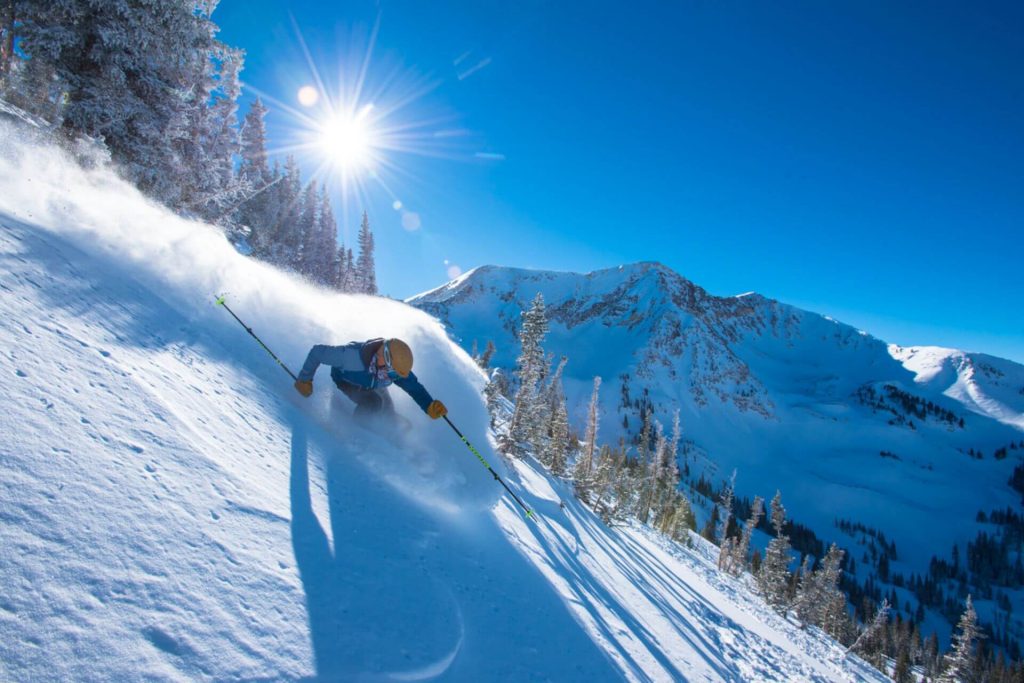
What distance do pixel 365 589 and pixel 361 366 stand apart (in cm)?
368

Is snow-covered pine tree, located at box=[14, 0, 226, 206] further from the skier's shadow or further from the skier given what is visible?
the skier's shadow

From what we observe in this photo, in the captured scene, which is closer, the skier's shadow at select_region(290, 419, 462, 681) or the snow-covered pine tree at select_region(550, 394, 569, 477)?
the skier's shadow at select_region(290, 419, 462, 681)

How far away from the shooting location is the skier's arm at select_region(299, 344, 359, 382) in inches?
264

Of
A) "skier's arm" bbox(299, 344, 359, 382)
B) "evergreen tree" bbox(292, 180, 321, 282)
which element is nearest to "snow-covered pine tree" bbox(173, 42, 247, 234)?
"skier's arm" bbox(299, 344, 359, 382)

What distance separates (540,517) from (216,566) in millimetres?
8199

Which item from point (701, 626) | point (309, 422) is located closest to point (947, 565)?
point (701, 626)

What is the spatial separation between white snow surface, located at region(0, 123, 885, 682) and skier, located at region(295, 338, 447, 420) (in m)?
0.40

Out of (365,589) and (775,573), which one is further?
(775,573)

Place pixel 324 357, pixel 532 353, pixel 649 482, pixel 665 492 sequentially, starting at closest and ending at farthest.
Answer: pixel 324 357 < pixel 532 353 < pixel 649 482 < pixel 665 492

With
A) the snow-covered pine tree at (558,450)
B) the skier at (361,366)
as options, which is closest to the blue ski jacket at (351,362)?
the skier at (361,366)

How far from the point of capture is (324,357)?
6805mm

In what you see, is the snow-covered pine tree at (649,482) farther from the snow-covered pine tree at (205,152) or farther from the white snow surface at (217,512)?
the snow-covered pine tree at (205,152)

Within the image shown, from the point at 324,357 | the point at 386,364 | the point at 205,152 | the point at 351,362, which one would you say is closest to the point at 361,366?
the point at 351,362

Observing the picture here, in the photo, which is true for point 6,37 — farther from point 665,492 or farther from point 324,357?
point 665,492
